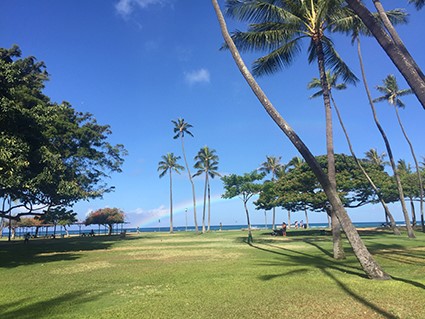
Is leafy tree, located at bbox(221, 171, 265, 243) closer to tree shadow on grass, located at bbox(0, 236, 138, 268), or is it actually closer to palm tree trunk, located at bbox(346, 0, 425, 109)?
tree shadow on grass, located at bbox(0, 236, 138, 268)

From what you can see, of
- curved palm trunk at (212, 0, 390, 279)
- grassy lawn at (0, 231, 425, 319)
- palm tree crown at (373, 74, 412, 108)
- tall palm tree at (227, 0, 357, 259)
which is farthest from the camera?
palm tree crown at (373, 74, 412, 108)

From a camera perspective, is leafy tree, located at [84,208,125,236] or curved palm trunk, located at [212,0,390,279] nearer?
curved palm trunk, located at [212,0,390,279]

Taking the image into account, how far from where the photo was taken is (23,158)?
16.1 metres

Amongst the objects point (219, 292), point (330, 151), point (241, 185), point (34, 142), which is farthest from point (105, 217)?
point (219, 292)

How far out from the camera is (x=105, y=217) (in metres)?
57.9

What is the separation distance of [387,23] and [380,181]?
30.5 meters

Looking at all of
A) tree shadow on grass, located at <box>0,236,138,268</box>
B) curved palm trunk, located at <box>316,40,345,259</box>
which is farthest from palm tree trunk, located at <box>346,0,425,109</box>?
tree shadow on grass, located at <box>0,236,138,268</box>

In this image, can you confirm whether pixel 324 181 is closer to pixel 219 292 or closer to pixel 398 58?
pixel 398 58

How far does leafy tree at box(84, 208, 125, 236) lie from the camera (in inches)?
2269

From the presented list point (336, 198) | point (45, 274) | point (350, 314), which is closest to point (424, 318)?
point (350, 314)

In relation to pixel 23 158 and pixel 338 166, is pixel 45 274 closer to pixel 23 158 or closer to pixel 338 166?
pixel 23 158

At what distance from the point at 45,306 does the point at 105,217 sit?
5298cm

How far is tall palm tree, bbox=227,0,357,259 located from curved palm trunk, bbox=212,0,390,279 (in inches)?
105

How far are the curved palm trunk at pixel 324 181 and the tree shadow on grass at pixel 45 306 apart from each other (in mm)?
7427
